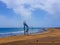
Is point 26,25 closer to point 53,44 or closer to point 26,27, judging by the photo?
point 26,27

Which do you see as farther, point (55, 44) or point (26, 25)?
point (26, 25)

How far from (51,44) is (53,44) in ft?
0.61

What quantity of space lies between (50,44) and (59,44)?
63 cm

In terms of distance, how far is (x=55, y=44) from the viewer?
1277 cm

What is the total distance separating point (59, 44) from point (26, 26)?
16.2 m

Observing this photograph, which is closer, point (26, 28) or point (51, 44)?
point (51, 44)

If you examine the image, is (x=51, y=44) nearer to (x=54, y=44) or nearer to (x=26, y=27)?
(x=54, y=44)

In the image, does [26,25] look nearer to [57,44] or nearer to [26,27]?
[26,27]

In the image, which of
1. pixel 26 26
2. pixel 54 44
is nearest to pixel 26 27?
pixel 26 26

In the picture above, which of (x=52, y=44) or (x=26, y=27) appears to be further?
(x=26, y=27)

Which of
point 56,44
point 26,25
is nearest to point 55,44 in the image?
point 56,44

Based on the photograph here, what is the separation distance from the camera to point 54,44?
505 inches

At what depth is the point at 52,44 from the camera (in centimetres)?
1275

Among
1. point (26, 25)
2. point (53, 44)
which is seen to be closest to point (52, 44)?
point (53, 44)
